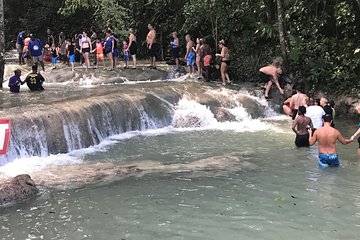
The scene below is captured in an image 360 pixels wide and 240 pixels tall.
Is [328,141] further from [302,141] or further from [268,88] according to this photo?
[268,88]

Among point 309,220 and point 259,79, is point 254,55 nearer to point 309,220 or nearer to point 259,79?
point 259,79

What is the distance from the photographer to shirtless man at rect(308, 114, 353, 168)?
351 inches

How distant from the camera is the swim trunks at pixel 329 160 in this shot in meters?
9.05

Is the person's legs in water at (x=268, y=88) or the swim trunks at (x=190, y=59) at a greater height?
the swim trunks at (x=190, y=59)

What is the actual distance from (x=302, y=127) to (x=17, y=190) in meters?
6.35

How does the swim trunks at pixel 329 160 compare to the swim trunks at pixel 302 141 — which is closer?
the swim trunks at pixel 329 160

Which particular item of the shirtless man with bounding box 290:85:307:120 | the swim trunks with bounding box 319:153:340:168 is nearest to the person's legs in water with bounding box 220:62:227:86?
the shirtless man with bounding box 290:85:307:120

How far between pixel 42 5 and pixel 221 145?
23835 mm

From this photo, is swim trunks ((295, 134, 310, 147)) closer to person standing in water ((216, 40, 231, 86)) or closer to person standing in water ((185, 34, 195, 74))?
person standing in water ((216, 40, 231, 86))

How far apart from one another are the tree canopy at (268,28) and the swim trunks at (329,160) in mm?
6861

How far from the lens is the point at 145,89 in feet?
50.5

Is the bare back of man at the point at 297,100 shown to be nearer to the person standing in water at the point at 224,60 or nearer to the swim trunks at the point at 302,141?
the swim trunks at the point at 302,141

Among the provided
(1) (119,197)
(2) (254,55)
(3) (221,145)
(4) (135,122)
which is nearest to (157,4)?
(2) (254,55)

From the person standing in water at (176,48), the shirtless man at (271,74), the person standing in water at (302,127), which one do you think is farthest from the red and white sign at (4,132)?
the person standing in water at (176,48)
